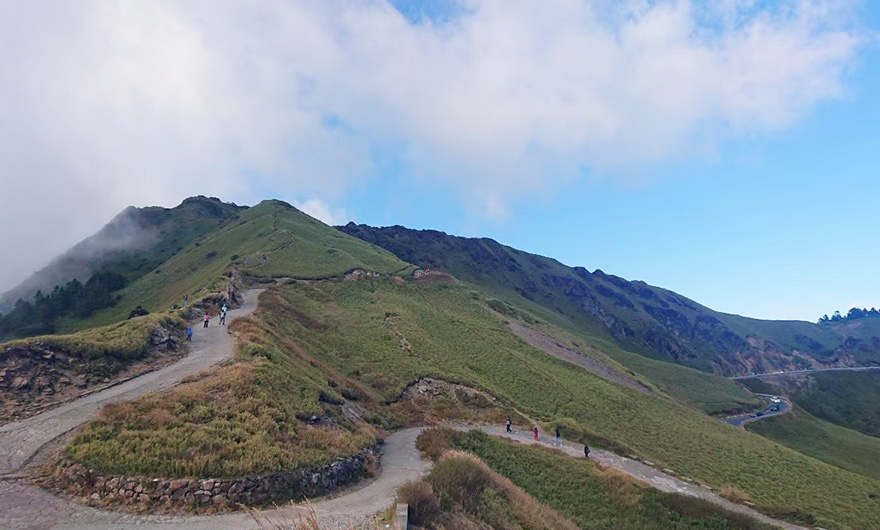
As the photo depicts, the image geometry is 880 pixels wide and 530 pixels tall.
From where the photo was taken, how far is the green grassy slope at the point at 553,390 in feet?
118

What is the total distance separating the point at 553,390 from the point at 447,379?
43.0ft

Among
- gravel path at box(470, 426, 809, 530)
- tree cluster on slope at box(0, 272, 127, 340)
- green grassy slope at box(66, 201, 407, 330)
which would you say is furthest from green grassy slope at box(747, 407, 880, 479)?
tree cluster on slope at box(0, 272, 127, 340)

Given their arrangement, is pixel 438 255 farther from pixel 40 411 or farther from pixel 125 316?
pixel 40 411

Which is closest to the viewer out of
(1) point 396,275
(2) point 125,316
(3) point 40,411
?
(3) point 40,411

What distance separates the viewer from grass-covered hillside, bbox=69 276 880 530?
672 inches

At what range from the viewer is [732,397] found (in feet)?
318

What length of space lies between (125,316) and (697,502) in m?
76.0

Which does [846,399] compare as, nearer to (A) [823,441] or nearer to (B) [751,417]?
(B) [751,417]

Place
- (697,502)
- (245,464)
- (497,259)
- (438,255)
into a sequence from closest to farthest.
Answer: (245,464) < (697,502) < (438,255) < (497,259)

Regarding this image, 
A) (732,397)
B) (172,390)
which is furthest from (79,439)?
(732,397)

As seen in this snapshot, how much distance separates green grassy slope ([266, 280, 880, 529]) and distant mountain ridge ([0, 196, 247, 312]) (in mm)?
70894

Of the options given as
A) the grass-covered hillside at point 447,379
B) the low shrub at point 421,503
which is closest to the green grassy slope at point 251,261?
the grass-covered hillside at point 447,379

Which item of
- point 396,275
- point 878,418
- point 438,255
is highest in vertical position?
point 438,255

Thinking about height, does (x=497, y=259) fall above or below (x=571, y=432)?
above
